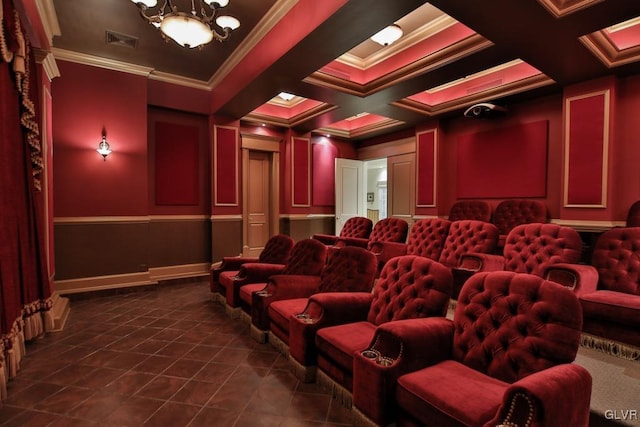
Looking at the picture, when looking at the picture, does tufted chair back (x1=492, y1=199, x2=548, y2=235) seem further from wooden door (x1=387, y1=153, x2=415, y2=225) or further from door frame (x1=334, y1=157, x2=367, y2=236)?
door frame (x1=334, y1=157, x2=367, y2=236)

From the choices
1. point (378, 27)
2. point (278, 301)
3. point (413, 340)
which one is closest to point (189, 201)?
point (278, 301)

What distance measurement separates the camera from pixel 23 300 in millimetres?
2752

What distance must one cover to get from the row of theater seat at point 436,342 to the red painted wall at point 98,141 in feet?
→ 11.3

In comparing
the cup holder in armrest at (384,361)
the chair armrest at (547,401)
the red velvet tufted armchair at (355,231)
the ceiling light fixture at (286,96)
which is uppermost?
the ceiling light fixture at (286,96)

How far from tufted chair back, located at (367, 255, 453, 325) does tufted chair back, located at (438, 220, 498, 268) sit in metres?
1.88

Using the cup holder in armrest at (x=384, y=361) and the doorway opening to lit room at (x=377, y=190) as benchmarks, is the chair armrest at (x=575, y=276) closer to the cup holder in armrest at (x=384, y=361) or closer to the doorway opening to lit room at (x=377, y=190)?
the cup holder in armrest at (x=384, y=361)

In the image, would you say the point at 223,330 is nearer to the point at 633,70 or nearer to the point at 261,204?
the point at 261,204

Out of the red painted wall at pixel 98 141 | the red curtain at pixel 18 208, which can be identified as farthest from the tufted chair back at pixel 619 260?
the red painted wall at pixel 98 141

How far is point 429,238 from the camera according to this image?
423 cm

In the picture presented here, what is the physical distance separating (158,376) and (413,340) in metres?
1.94

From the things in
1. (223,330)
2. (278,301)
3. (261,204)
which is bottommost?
(223,330)

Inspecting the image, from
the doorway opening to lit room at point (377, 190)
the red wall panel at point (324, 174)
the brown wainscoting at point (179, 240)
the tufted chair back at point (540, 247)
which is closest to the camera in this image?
the tufted chair back at point (540, 247)

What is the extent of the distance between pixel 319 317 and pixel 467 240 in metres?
2.43

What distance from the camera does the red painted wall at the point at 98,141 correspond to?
169 inches
